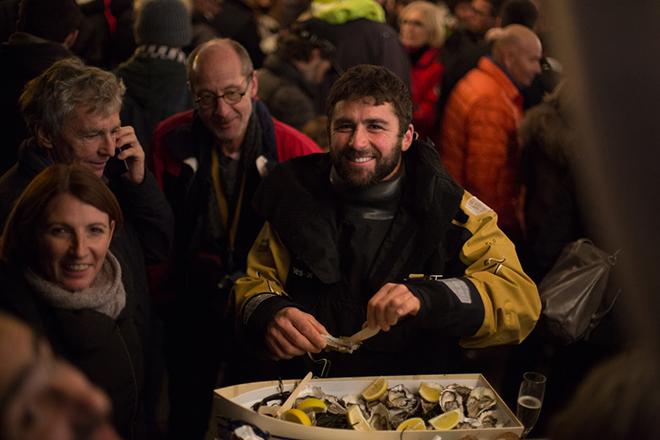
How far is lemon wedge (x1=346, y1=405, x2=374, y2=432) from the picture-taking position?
1970mm

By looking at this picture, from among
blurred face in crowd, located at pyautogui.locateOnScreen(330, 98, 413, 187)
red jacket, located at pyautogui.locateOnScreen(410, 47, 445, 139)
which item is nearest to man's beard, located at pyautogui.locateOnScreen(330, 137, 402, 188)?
blurred face in crowd, located at pyautogui.locateOnScreen(330, 98, 413, 187)

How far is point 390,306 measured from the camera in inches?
84.1

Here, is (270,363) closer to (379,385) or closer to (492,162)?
(379,385)

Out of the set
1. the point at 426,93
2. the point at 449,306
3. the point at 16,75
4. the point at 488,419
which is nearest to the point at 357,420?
the point at 488,419

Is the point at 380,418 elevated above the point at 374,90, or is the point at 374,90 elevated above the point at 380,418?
the point at 374,90

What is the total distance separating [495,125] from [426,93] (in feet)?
4.54

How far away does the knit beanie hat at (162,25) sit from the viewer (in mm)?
3941

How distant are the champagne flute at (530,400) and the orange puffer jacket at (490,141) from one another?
1779 mm

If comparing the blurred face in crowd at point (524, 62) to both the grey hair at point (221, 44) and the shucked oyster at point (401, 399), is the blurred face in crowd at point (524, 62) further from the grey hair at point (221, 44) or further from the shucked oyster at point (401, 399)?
the shucked oyster at point (401, 399)

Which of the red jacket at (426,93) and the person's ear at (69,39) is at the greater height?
the person's ear at (69,39)

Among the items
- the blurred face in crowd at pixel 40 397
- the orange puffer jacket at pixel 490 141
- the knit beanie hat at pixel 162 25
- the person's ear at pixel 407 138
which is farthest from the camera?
the orange puffer jacket at pixel 490 141

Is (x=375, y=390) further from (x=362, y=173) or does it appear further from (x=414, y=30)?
(x=414, y=30)

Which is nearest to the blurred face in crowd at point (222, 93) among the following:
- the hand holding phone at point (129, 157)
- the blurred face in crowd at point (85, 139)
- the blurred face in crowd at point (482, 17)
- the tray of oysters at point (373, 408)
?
the hand holding phone at point (129, 157)

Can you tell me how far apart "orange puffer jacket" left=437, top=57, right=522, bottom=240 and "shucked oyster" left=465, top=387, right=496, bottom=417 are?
6.78 ft
